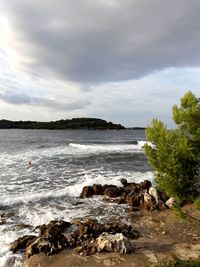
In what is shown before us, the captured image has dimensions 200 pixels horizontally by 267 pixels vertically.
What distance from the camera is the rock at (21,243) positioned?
37.5ft

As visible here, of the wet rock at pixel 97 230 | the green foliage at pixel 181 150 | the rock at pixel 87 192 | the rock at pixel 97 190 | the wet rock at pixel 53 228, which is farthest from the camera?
the rock at pixel 97 190

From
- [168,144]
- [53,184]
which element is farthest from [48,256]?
[53,184]

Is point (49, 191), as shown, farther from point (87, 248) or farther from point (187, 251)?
point (187, 251)

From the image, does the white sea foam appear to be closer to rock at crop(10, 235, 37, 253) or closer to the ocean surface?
the ocean surface

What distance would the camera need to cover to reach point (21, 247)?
38.1 ft

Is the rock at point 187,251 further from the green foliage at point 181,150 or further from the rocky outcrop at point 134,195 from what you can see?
the rocky outcrop at point 134,195

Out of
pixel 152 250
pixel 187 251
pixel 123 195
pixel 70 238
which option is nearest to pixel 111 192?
pixel 123 195

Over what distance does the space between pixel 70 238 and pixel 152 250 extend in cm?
312

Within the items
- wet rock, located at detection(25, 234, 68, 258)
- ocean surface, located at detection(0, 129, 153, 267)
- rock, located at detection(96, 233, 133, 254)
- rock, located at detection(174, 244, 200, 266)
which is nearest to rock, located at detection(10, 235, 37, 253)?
ocean surface, located at detection(0, 129, 153, 267)

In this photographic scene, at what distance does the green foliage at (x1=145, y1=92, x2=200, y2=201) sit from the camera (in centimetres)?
865

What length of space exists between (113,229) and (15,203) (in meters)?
7.47

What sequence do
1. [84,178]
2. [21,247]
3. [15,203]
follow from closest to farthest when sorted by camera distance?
1. [21,247]
2. [15,203]
3. [84,178]

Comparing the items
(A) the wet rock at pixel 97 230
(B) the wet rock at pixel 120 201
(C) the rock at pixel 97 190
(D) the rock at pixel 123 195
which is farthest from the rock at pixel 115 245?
(C) the rock at pixel 97 190

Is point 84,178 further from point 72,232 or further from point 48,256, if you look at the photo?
point 48,256
